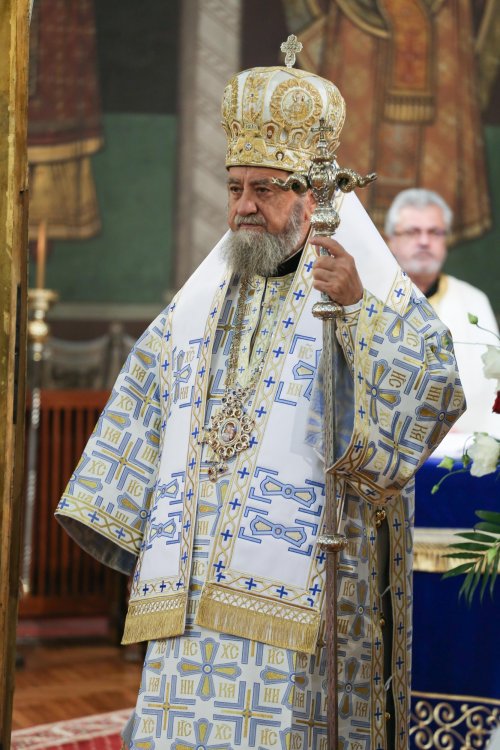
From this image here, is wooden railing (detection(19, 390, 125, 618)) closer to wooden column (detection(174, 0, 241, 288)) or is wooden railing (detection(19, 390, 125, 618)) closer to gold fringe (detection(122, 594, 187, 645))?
wooden column (detection(174, 0, 241, 288))

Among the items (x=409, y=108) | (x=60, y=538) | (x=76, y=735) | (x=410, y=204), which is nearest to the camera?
(x=76, y=735)

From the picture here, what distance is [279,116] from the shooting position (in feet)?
11.7

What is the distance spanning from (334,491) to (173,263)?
588 cm

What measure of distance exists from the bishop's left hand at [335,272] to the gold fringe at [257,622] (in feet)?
2.42

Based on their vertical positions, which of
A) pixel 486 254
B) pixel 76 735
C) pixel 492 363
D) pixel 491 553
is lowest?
pixel 76 735

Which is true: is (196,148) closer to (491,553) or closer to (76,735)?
(76,735)

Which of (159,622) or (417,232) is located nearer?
(159,622)

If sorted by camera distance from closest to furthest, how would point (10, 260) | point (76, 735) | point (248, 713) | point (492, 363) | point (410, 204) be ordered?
point (10, 260)
point (492, 363)
point (248, 713)
point (76, 735)
point (410, 204)

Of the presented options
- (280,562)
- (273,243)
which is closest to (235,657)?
(280,562)

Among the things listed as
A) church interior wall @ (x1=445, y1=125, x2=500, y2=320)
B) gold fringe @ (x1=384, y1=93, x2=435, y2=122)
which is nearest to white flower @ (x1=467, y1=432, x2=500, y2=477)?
church interior wall @ (x1=445, y1=125, x2=500, y2=320)

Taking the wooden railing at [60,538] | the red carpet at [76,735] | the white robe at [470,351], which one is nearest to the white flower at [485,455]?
the white robe at [470,351]

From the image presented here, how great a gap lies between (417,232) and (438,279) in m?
0.25

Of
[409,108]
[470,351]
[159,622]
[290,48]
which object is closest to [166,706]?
[159,622]

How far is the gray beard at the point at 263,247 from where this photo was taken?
3.46 meters
